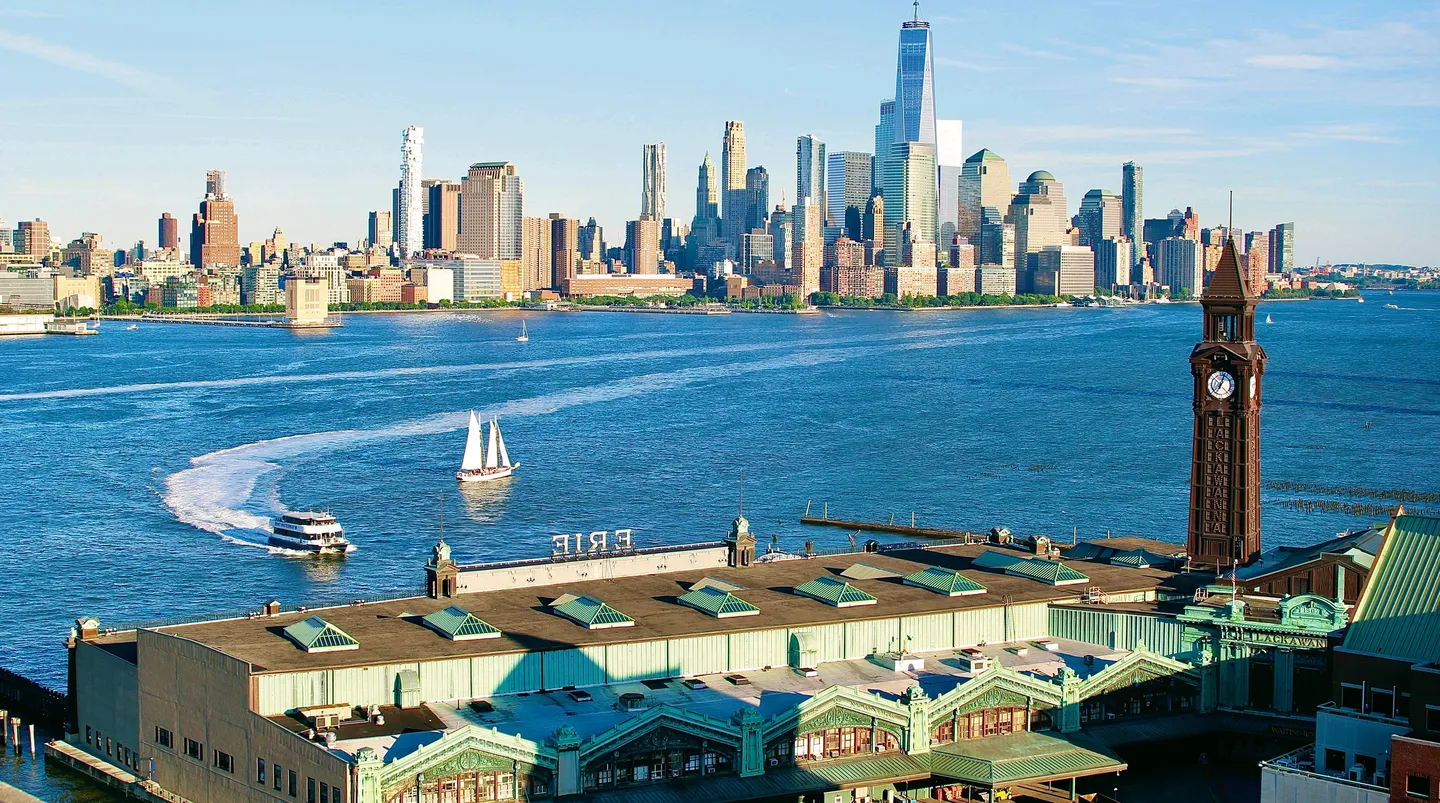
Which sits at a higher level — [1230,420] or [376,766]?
[1230,420]

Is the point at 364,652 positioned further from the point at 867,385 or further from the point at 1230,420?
the point at 867,385

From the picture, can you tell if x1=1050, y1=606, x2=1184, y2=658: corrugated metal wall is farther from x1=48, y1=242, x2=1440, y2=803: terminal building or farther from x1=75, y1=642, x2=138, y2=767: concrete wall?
x1=75, y1=642, x2=138, y2=767: concrete wall

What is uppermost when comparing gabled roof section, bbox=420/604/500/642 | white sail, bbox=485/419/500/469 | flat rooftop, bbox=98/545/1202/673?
gabled roof section, bbox=420/604/500/642

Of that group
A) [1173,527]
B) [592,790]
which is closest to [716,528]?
[1173,527]

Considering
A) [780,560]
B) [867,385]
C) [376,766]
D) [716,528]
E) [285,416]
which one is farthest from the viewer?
[867,385]

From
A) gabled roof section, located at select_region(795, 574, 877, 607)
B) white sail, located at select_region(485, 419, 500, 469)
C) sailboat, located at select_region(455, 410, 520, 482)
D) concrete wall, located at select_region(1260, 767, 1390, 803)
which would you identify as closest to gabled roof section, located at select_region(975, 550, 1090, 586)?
gabled roof section, located at select_region(795, 574, 877, 607)

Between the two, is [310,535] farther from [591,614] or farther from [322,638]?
[322,638]

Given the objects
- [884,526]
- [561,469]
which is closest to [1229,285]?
[884,526]
